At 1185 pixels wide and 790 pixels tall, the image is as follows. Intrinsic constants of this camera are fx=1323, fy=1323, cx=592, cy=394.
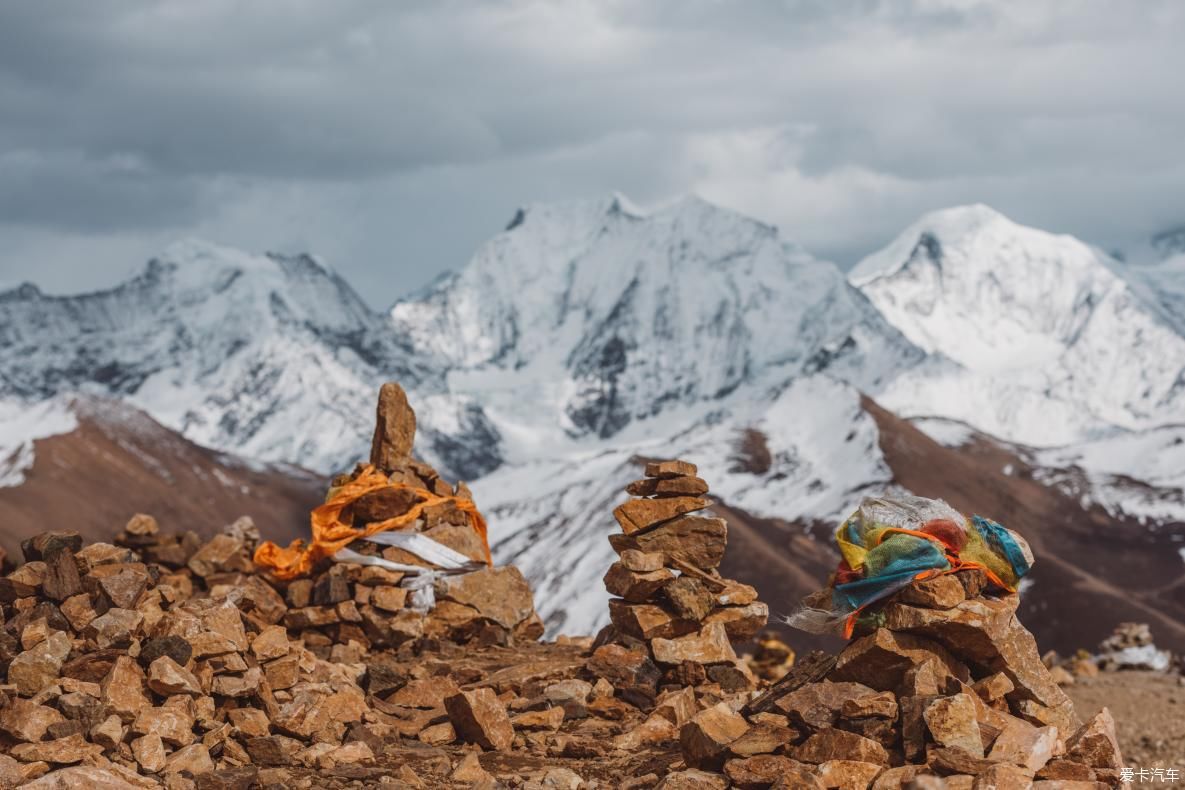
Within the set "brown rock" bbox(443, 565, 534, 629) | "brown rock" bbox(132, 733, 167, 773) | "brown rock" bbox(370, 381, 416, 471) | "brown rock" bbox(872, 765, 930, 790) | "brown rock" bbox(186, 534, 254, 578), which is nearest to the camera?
"brown rock" bbox(872, 765, 930, 790)

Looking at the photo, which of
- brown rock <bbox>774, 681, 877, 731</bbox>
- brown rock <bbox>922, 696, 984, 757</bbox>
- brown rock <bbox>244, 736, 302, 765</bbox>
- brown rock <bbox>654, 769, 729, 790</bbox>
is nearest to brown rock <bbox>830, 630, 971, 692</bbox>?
brown rock <bbox>774, 681, 877, 731</bbox>

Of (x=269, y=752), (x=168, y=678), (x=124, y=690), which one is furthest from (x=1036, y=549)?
(x=124, y=690)

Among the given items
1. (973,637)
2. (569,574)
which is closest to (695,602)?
(973,637)

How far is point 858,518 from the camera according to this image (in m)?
13.2

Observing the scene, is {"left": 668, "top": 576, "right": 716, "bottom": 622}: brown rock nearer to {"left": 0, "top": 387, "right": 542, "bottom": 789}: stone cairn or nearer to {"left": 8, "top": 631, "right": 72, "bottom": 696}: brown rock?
{"left": 0, "top": 387, "right": 542, "bottom": 789}: stone cairn

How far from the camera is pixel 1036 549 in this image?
107m

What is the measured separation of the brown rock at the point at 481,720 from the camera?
1385cm

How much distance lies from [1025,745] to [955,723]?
61cm

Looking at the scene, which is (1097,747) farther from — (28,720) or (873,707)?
(28,720)

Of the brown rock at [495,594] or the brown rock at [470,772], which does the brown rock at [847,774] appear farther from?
the brown rock at [495,594]

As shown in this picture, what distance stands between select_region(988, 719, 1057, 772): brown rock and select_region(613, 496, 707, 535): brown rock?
6561mm

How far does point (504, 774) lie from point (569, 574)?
102049mm

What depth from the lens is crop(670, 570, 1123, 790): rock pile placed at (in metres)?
10.7

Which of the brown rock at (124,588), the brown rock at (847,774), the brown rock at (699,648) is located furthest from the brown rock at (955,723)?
the brown rock at (124,588)
